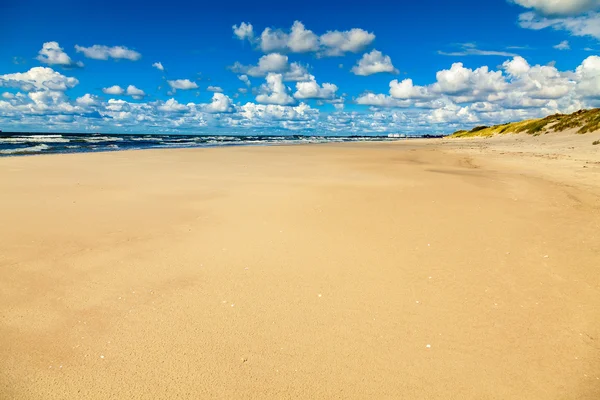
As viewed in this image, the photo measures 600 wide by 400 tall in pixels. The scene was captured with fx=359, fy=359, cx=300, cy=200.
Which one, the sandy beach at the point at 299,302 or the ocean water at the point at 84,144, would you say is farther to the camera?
the ocean water at the point at 84,144

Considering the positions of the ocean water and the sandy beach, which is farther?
the ocean water

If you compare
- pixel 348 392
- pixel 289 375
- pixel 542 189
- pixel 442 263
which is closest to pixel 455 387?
pixel 348 392

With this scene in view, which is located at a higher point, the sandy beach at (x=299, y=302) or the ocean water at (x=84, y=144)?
the ocean water at (x=84, y=144)

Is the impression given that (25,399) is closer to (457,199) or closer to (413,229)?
(413,229)

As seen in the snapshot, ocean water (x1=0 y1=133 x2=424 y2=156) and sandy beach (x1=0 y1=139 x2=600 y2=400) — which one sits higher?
ocean water (x1=0 y1=133 x2=424 y2=156)

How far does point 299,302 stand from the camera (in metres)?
4.66

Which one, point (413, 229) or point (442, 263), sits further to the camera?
point (413, 229)

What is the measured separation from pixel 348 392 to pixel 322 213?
607 cm

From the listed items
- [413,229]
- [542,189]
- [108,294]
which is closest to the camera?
[108,294]

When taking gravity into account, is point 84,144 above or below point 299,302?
above

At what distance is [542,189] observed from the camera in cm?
1212

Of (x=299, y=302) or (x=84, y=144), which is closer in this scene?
(x=299, y=302)

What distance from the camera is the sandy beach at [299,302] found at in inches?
131

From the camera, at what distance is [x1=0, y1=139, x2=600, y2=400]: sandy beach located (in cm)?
333
